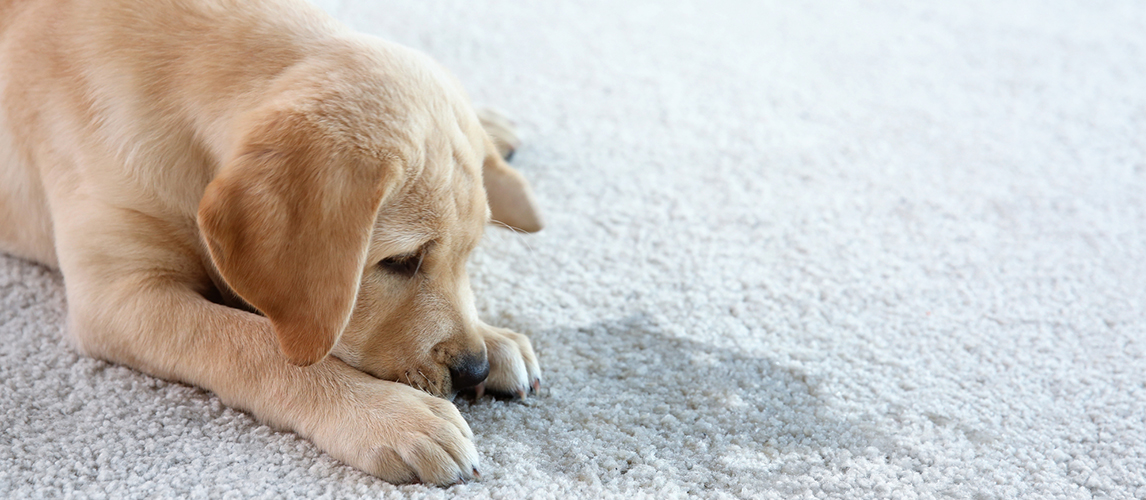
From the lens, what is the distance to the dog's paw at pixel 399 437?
160 centimetres

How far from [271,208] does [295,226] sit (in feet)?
0.16

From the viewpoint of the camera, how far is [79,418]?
177 cm

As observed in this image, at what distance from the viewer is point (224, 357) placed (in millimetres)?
1760

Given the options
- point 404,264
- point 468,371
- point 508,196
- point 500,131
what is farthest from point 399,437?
point 500,131

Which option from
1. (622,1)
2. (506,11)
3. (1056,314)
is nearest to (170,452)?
(1056,314)

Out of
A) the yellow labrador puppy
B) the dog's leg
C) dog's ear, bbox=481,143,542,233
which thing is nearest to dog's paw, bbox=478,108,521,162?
dog's ear, bbox=481,143,542,233

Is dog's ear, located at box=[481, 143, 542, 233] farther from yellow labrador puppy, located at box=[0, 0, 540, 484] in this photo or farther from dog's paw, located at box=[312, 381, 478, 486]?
dog's paw, located at box=[312, 381, 478, 486]

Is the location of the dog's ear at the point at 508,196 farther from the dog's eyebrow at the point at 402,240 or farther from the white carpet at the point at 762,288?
the dog's eyebrow at the point at 402,240

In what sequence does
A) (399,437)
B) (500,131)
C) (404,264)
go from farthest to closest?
(500,131)
(404,264)
(399,437)

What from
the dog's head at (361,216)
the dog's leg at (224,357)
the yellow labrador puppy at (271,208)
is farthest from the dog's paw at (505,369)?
the dog's leg at (224,357)

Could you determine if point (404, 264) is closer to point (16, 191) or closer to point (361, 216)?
point (361, 216)

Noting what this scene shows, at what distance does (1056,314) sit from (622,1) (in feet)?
9.59

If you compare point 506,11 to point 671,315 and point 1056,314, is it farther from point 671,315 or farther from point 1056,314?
point 1056,314

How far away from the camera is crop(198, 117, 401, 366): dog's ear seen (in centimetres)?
149
